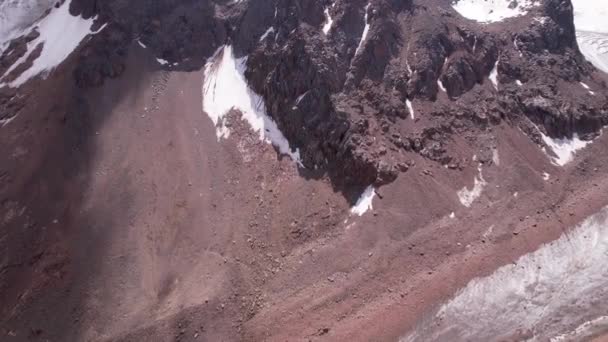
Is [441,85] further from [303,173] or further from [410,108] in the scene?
[303,173]

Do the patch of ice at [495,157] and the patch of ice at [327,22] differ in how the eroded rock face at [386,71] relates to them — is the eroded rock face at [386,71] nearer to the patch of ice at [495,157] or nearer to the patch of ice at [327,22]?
the patch of ice at [327,22]

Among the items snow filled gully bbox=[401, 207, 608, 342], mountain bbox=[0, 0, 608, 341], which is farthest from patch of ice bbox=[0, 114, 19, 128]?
snow filled gully bbox=[401, 207, 608, 342]

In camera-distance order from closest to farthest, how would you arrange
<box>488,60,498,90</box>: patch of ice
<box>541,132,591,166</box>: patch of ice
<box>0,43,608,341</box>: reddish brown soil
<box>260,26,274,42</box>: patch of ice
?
<box>0,43,608,341</box>: reddish brown soil
<box>541,132,591,166</box>: patch of ice
<box>488,60,498,90</box>: patch of ice
<box>260,26,274,42</box>: patch of ice

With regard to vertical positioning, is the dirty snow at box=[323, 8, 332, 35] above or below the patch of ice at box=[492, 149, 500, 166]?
above

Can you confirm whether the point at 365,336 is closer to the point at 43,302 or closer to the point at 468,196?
the point at 468,196

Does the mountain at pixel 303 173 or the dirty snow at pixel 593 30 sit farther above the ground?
the mountain at pixel 303 173

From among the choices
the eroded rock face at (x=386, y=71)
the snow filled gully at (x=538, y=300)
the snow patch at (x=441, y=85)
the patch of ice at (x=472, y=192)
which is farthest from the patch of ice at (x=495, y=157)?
the snow filled gully at (x=538, y=300)

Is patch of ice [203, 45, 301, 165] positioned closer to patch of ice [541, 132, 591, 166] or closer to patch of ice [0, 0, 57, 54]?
patch of ice [541, 132, 591, 166]
